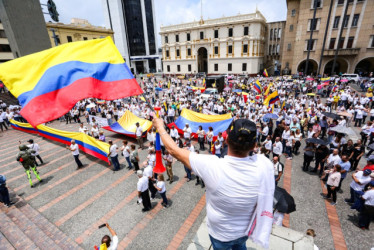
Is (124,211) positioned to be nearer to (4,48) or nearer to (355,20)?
(4,48)

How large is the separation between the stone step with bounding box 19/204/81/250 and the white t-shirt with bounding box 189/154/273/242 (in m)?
5.97

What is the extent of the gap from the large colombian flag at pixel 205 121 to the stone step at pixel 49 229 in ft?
27.5

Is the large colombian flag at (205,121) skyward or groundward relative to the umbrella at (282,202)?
groundward

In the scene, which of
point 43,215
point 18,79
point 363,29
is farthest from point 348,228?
point 363,29

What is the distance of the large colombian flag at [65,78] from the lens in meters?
3.87

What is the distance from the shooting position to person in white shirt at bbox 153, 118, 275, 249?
151cm

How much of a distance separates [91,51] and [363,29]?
46.6m

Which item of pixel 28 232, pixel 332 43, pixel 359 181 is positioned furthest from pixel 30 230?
pixel 332 43

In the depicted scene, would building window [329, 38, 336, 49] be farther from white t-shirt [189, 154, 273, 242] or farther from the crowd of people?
white t-shirt [189, 154, 273, 242]

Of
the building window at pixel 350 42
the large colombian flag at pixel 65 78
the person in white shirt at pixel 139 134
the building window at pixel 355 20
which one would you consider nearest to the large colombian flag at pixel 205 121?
the person in white shirt at pixel 139 134

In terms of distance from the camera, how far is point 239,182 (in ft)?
4.93

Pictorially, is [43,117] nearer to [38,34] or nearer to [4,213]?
[4,213]

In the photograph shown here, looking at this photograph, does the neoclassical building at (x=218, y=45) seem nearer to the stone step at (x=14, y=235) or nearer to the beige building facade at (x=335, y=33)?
the beige building facade at (x=335, y=33)

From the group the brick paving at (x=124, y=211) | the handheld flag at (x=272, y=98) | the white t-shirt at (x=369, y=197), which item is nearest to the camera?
the white t-shirt at (x=369, y=197)
